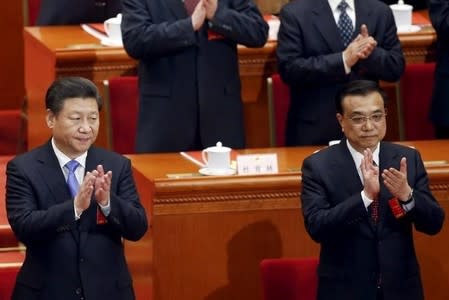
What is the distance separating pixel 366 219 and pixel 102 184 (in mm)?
716

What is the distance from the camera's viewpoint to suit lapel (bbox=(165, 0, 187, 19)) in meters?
4.72

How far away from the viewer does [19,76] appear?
6.26 m

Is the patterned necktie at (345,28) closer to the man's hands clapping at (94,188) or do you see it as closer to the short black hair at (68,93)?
the short black hair at (68,93)

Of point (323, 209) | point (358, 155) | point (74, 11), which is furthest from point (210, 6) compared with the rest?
point (74, 11)

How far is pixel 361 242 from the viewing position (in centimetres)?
375

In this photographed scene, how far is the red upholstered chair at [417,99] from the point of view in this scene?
17.8 feet

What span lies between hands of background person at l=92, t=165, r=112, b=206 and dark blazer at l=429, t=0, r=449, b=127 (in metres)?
1.78

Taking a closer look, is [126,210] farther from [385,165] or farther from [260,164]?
[260,164]

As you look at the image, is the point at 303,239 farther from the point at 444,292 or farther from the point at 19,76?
the point at 19,76

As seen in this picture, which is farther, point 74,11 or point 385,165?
point 74,11

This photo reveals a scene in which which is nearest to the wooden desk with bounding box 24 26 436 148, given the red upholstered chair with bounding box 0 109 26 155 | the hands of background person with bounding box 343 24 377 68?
the red upholstered chair with bounding box 0 109 26 155

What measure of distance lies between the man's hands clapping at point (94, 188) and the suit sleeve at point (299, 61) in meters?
1.31

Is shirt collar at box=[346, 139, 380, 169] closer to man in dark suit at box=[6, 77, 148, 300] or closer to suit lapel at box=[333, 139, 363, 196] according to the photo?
suit lapel at box=[333, 139, 363, 196]

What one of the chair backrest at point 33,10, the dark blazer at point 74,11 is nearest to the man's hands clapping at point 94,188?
the dark blazer at point 74,11
